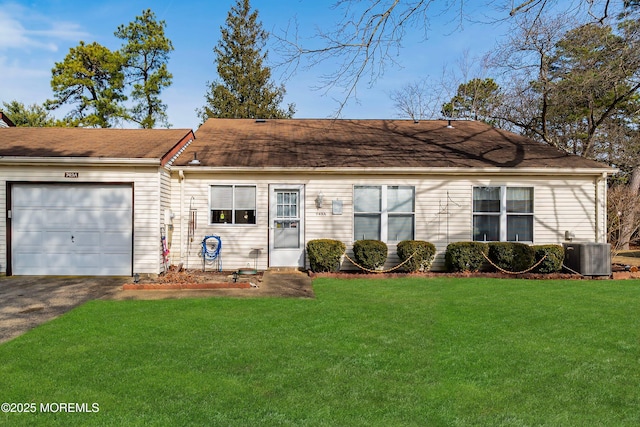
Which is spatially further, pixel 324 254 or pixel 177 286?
pixel 324 254

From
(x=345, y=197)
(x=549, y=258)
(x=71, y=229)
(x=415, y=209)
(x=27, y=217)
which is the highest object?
(x=345, y=197)

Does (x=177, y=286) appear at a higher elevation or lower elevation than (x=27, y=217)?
lower

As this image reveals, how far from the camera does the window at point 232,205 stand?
1152 centimetres

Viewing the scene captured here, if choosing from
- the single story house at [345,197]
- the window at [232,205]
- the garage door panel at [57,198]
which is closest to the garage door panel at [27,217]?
the garage door panel at [57,198]

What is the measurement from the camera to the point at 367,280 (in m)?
10.2

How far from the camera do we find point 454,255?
36.4 feet

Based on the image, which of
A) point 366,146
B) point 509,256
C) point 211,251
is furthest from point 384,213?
point 211,251

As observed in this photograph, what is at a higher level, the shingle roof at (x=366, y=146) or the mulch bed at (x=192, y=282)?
the shingle roof at (x=366, y=146)

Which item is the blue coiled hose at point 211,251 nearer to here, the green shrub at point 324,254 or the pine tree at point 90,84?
the green shrub at point 324,254

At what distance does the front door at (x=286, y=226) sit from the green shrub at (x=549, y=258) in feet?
20.2

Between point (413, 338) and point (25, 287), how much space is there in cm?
806

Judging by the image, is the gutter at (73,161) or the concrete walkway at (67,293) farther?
the gutter at (73,161)

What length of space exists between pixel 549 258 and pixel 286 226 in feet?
22.6

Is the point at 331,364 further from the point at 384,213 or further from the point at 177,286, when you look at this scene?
the point at 384,213
